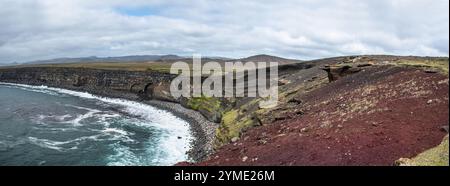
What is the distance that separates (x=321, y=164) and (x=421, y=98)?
13130 mm

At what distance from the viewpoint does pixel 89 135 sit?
65562 millimetres

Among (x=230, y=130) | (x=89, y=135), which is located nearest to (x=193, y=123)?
(x=89, y=135)

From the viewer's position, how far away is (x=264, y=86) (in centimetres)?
8231

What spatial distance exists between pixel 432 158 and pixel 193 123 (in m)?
60.2

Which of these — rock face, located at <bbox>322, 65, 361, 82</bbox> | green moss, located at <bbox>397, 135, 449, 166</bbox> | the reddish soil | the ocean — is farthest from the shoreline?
green moss, located at <bbox>397, 135, 449, 166</bbox>

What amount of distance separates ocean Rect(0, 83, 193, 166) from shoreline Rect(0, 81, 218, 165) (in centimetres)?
149

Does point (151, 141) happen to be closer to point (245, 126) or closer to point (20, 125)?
point (245, 126)

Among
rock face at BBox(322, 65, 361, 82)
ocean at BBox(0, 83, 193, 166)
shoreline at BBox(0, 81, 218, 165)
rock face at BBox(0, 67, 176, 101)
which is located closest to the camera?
ocean at BBox(0, 83, 193, 166)

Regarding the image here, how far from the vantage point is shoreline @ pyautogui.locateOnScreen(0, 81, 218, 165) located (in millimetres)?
52584

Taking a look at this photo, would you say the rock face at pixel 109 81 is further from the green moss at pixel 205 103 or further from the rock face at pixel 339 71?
the rock face at pixel 339 71

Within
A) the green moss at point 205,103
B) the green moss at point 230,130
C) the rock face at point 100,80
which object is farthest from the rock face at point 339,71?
the rock face at point 100,80

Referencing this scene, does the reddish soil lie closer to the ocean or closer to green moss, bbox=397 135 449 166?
green moss, bbox=397 135 449 166

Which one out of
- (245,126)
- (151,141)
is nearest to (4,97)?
(151,141)

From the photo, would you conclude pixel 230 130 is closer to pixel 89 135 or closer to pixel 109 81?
pixel 89 135
